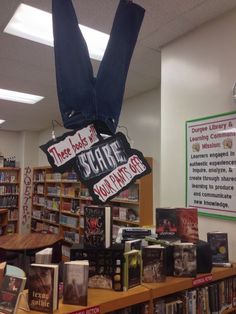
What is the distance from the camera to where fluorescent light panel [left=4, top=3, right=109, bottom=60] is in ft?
7.44

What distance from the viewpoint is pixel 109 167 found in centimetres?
131

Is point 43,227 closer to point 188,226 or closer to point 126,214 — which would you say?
point 126,214

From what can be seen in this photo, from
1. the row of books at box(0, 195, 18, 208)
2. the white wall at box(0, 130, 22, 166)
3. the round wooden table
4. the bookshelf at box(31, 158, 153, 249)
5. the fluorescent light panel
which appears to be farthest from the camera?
the white wall at box(0, 130, 22, 166)

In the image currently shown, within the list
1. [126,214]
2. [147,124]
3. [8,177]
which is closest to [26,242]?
[126,214]

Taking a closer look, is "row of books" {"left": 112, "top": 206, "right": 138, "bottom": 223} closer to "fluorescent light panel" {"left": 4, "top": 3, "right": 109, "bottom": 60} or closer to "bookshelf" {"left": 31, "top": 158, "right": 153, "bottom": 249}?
"bookshelf" {"left": 31, "top": 158, "right": 153, "bottom": 249}

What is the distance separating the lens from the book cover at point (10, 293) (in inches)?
46.1

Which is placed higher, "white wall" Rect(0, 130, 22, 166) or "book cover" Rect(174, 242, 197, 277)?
"white wall" Rect(0, 130, 22, 166)

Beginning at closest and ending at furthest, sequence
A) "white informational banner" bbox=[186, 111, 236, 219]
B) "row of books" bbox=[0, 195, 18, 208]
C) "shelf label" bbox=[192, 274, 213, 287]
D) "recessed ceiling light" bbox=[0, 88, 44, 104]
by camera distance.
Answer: "shelf label" bbox=[192, 274, 213, 287] → "white informational banner" bbox=[186, 111, 236, 219] → "recessed ceiling light" bbox=[0, 88, 44, 104] → "row of books" bbox=[0, 195, 18, 208]

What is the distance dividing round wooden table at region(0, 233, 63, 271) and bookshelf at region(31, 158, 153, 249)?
73 cm

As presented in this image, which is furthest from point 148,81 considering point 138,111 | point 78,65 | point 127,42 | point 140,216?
point 78,65

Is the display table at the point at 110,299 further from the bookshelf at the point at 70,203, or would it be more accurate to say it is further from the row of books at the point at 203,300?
the bookshelf at the point at 70,203

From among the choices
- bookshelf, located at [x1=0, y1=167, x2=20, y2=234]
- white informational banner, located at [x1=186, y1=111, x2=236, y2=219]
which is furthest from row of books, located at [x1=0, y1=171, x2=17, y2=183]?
white informational banner, located at [x1=186, y1=111, x2=236, y2=219]

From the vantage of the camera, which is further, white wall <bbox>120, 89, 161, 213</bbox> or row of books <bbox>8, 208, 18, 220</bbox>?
row of books <bbox>8, 208, 18, 220</bbox>

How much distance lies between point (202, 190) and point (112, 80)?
1.22 meters
